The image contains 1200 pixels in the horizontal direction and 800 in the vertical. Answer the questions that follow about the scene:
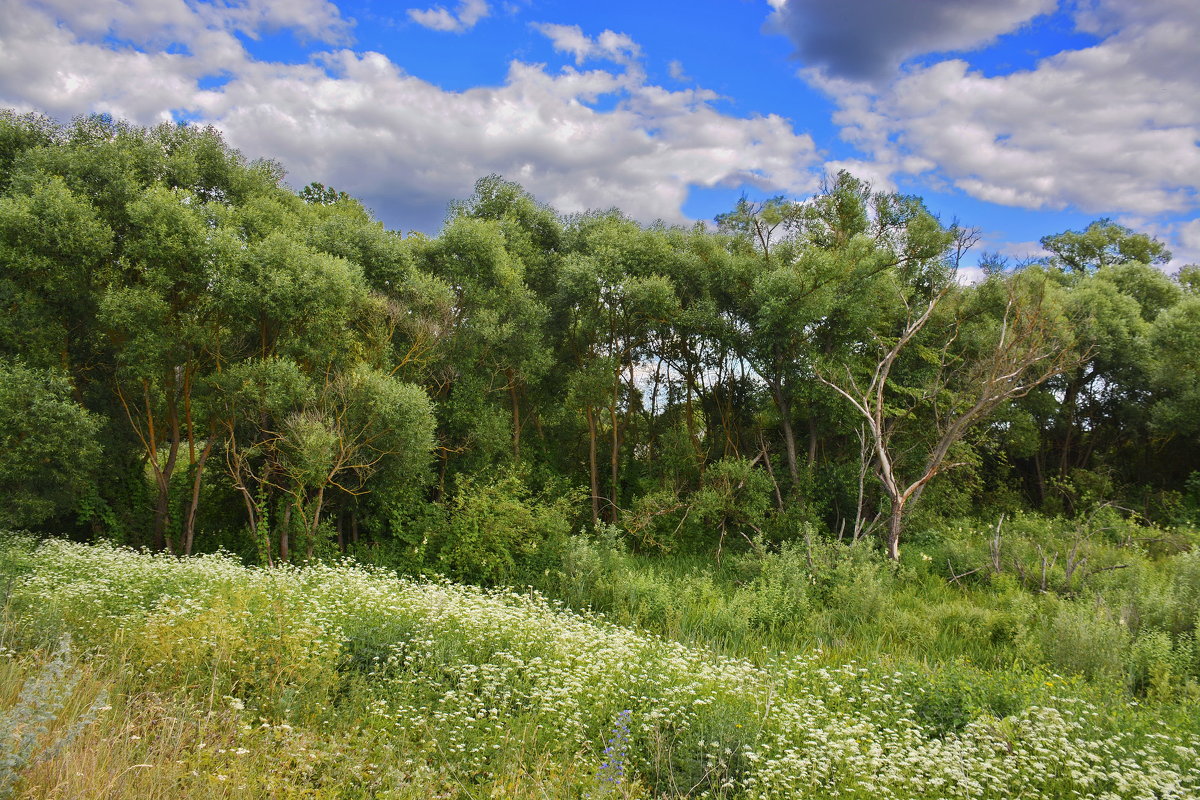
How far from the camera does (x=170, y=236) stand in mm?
12648

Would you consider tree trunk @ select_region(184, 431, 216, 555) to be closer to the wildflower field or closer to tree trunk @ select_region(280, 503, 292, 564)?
tree trunk @ select_region(280, 503, 292, 564)

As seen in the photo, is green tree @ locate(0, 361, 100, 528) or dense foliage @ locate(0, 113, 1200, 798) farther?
green tree @ locate(0, 361, 100, 528)

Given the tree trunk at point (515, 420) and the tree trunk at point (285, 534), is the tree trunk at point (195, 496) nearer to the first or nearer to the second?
the tree trunk at point (285, 534)

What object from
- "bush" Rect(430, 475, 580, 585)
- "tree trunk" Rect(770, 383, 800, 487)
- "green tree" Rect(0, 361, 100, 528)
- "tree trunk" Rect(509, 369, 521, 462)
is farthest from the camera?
"tree trunk" Rect(509, 369, 521, 462)

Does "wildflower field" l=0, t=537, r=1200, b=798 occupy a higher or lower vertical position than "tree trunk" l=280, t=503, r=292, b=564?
higher

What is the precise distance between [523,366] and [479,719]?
37.8 ft

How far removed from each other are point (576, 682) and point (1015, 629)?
21.8ft

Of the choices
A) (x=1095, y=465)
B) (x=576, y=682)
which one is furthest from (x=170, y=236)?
(x=1095, y=465)

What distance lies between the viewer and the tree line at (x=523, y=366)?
42.5 ft

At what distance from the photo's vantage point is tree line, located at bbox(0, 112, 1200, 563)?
12953 mm

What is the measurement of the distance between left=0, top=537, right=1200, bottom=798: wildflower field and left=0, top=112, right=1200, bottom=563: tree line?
6171mm

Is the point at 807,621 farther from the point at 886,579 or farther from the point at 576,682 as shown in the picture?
the point at 576,682

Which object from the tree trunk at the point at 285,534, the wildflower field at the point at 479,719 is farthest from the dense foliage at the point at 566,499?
the tree trunk at the point at 285,534

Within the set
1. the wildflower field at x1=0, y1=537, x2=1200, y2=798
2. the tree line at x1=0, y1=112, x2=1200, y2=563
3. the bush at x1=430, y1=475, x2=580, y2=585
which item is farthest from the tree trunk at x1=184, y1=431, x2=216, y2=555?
the wildflower field at x1=0, y1=537, x2=1200, y2=798
